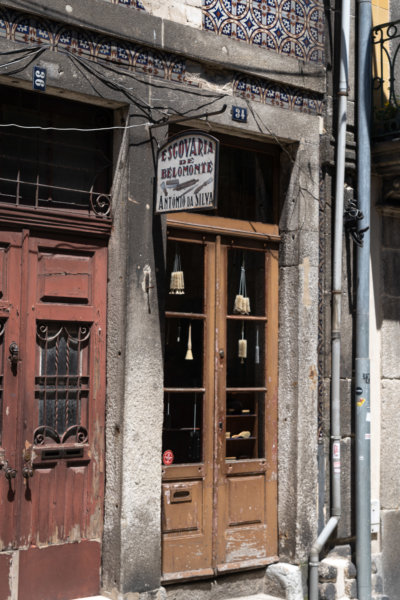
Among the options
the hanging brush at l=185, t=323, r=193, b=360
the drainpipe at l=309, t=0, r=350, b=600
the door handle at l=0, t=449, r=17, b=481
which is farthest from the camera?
the drainpipe at l=309, t=0, r=350, b=600

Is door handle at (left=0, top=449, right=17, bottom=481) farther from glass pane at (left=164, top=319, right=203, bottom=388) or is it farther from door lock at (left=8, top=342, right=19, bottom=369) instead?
glass pane at (left=164, top=319, right=203, bottom=388)

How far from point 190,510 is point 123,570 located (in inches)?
34.0

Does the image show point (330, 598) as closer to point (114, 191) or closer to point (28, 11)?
point (114, 191)

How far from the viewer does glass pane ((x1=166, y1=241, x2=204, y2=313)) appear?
7.36m

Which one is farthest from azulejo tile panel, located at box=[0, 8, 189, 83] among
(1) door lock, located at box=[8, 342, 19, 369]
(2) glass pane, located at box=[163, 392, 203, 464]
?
(2) glass pane, located at box=[163, 392, 203, 464]

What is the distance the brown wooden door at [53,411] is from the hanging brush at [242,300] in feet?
4.35

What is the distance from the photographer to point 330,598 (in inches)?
307

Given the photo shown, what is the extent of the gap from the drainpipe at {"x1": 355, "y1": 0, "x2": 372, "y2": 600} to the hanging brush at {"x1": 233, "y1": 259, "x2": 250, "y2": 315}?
1.08 metres

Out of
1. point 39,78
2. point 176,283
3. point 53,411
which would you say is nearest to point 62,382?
point 53,411

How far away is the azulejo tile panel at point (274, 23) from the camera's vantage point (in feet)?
24.9

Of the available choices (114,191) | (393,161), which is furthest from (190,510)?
(393,161)

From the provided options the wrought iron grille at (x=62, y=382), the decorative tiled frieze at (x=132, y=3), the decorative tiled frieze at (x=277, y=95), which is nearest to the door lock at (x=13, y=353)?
the wrought iron grille at (x=62, y=382)

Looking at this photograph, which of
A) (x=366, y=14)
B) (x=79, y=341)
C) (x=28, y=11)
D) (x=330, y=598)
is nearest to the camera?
(x=28, y=11)

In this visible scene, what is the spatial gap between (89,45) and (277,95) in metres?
1.91
